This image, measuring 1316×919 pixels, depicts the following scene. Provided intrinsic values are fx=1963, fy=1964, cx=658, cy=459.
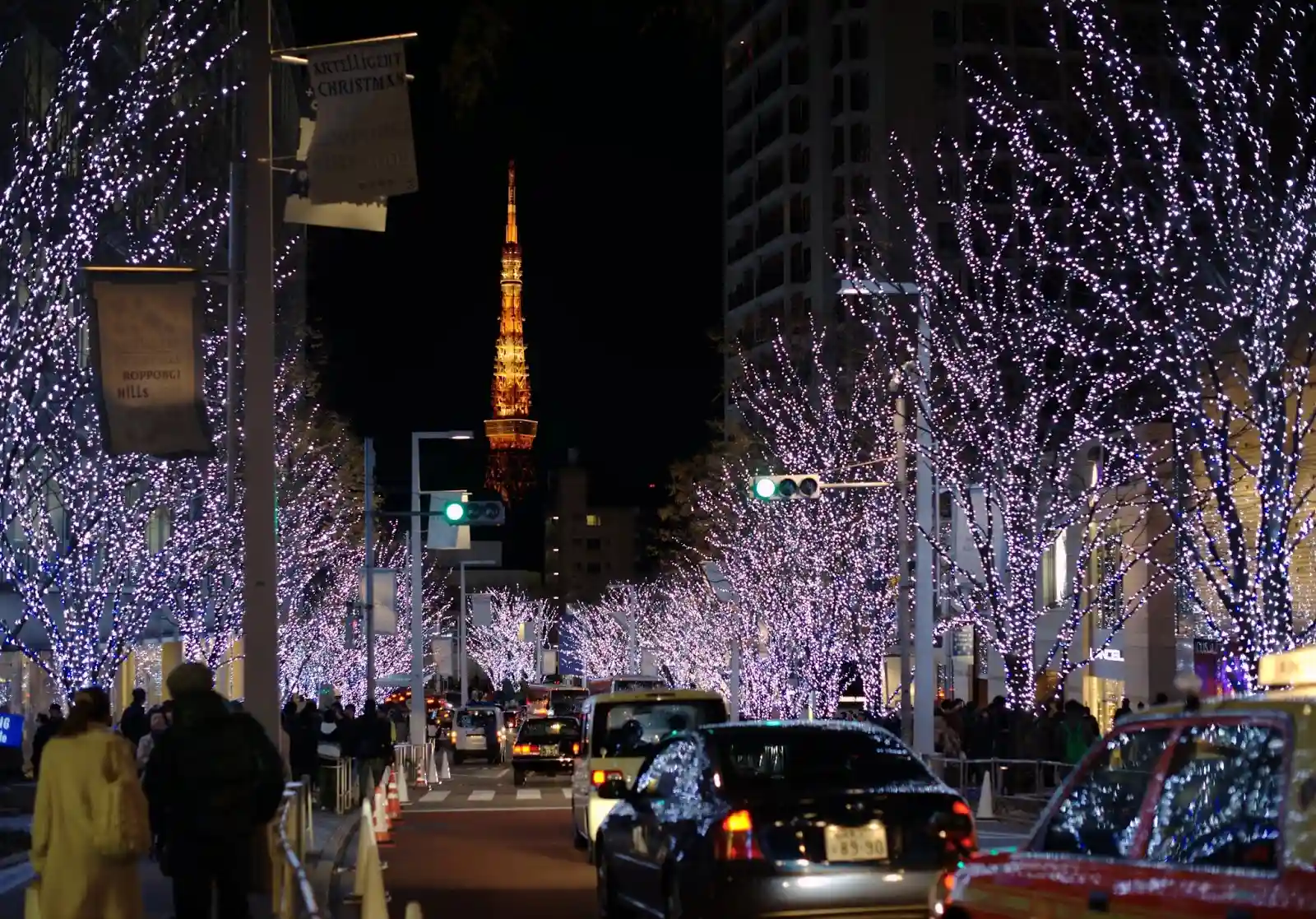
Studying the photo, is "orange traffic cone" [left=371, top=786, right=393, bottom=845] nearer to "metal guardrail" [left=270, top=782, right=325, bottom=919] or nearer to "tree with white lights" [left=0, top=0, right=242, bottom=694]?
"metal guardrail" [left=270, top=782, right=325, bottom=919]

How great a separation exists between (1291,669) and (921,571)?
72.3 ft

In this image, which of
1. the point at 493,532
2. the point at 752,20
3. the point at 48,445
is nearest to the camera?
the point at 48,445

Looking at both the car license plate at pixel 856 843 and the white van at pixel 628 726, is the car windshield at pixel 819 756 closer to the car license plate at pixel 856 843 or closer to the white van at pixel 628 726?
the car license plate at pixel 856 843

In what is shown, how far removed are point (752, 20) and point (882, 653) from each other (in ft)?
188

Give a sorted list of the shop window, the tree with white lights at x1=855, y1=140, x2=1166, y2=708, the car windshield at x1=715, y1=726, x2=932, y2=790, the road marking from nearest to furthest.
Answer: the shop window → the car windshield at x1=715, y1=726, x2=932, y2=790 → the road marking → the tree with white lights at x1=855, y1=140, x2=1166, y2=708

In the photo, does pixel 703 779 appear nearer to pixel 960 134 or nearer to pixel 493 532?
pixel 960 134

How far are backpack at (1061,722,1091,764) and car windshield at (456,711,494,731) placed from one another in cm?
2515

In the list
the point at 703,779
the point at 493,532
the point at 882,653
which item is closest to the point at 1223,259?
the point at 703,779

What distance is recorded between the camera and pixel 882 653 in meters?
45.4

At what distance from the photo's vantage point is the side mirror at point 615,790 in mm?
13594

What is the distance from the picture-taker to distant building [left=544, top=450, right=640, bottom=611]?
17775cm

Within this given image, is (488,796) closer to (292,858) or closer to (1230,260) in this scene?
(1230,260)

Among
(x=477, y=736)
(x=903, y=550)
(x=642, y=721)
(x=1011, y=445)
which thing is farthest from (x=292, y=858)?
(x=477, y=736)

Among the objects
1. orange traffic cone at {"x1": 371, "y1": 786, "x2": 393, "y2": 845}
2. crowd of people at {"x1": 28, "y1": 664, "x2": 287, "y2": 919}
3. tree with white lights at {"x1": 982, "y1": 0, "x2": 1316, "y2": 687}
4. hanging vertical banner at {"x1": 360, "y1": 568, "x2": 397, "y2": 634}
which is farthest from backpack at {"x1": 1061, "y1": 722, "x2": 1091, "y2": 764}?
Answer: hanging vertical banner at {"x1": 360, "y1": 568, "x2": 397, "y2": 634}
